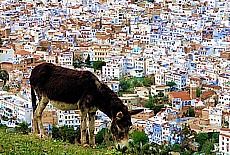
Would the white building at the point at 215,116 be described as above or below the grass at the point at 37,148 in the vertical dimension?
below

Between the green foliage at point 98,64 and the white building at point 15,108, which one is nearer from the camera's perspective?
the white building at point 15,108

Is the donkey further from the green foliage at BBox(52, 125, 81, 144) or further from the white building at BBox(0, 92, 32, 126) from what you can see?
the white building at BBox(0, 92, 32, 126)

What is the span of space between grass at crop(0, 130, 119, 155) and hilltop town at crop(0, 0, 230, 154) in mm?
11623

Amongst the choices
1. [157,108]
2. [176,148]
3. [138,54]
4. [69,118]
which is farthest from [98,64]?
[176,148]

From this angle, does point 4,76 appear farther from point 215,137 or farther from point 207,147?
point 207,147

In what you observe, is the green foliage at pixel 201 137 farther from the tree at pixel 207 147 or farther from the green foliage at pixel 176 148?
the green foliage at pixel 176 148

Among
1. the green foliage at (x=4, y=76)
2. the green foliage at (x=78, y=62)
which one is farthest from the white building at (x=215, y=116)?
the green foliage at (x=4, y=76)

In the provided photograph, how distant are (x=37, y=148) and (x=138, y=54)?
27.3 m

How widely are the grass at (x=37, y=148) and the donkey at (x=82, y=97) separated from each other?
1.00ft

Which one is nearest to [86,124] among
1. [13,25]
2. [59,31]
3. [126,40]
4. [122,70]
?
[122,70]

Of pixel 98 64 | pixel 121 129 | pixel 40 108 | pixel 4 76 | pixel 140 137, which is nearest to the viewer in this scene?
pixel 121 129

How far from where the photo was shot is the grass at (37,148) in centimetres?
471

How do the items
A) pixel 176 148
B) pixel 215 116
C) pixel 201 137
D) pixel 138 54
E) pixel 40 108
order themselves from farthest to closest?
pixel 138 54
pixel 215 116
pixel 201 137
pixel 176 148
pixel 40 108

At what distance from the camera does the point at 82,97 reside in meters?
5.63
